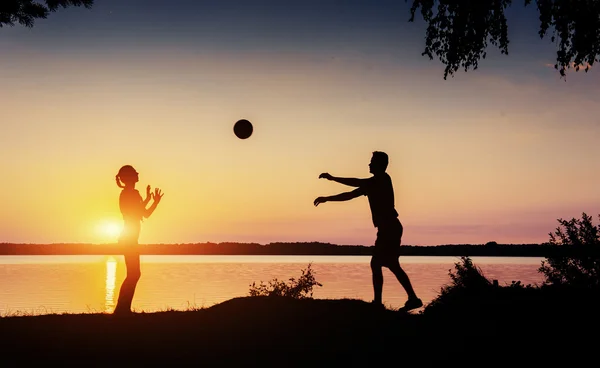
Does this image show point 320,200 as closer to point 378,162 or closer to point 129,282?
point 378,162

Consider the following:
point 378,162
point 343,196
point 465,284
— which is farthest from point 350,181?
point 465,284

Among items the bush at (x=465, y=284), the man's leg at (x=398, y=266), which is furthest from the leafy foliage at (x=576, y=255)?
the man's leg at (x=398, y=266)

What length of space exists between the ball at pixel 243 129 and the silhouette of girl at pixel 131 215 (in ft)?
11.8

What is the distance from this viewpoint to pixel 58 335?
11.6 metres

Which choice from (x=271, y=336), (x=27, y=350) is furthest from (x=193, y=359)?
(x=27, y=350)

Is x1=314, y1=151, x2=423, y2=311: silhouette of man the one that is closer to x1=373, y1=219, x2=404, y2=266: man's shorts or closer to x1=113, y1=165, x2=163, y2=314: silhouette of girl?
x1=373, y1=219, x2=404, y2=266: man's shorts

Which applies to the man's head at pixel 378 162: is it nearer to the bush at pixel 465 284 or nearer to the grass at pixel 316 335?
the grass at pixel 316 335

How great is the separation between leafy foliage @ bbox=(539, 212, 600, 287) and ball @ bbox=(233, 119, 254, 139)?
36.4ft

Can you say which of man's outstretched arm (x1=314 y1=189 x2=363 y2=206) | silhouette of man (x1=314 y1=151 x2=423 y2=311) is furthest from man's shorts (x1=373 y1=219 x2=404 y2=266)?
man's outstretched arm (x1=314 y1=189 x2=363 y2=206)

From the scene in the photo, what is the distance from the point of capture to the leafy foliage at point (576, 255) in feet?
67.2

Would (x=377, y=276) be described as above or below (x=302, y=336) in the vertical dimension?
above

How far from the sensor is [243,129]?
16.3 m

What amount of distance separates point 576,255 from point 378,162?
36.5ft

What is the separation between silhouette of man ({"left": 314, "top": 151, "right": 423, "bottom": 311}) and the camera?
41.8ft
